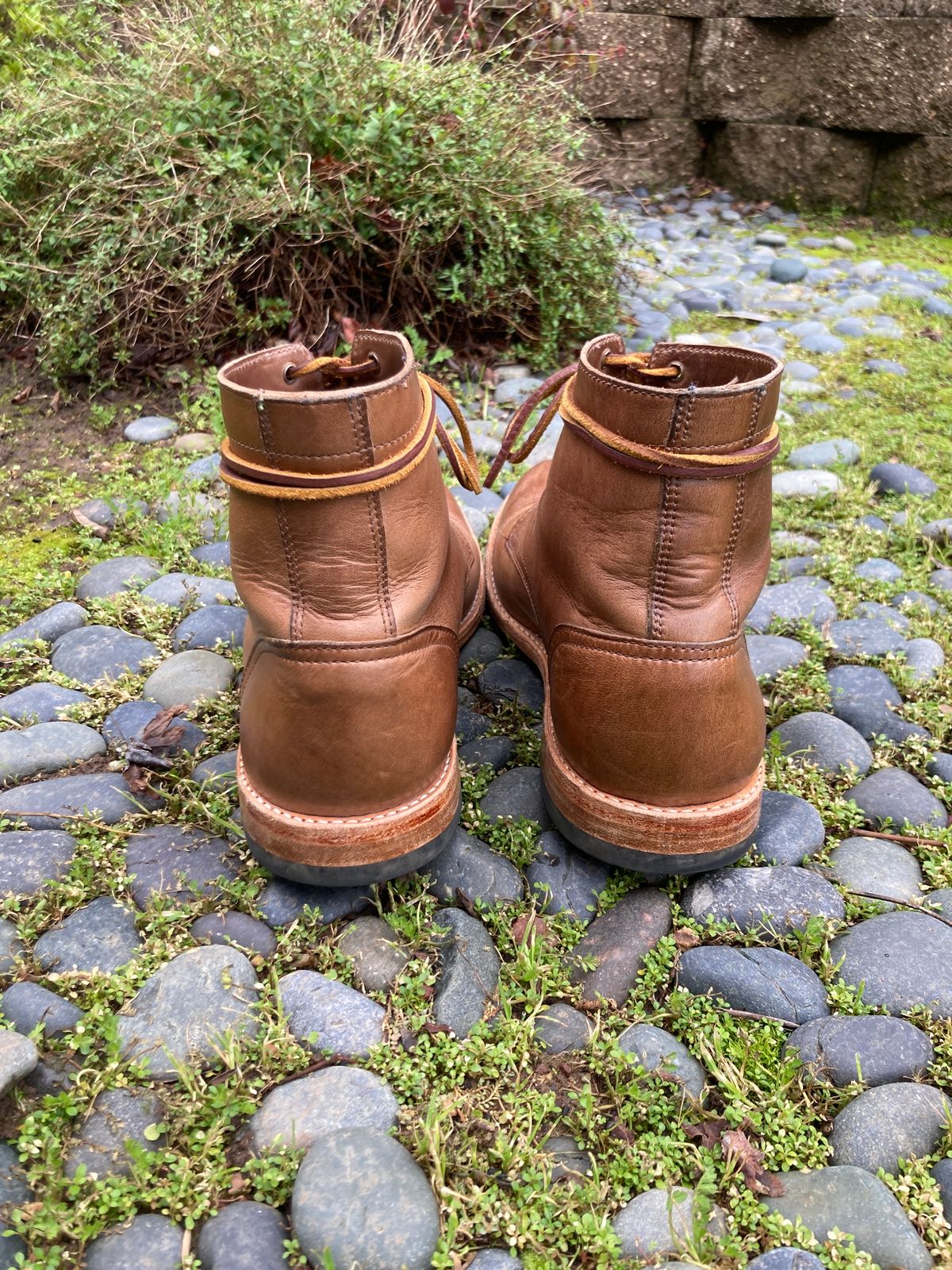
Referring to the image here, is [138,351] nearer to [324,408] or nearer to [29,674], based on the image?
[29,674]

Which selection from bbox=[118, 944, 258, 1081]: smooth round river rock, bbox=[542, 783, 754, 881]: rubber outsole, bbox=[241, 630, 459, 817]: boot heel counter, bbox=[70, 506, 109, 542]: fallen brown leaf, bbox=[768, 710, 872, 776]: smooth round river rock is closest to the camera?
bbox=[118, 944, 258, 1081]: smooth round river rock

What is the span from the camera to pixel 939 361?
4.03 m

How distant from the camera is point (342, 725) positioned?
1.53 metres

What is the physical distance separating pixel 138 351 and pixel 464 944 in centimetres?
291

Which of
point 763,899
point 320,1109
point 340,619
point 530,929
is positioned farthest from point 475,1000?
point 340,619

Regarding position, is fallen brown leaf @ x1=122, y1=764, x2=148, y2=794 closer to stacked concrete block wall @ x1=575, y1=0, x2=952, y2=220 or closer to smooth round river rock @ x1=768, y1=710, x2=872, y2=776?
smooth round river rock @ x1=768, y1=710, x2=872, y2=776

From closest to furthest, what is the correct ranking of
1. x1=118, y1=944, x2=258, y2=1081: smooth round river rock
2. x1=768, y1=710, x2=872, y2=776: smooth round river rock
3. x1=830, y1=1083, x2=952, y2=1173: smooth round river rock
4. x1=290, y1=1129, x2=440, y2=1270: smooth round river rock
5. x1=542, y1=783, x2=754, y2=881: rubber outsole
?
x1=290, y1=1129, x2=440, y2=1270: smooth round river rock, x1=830, y1=1083, x2=952, y2=1173: smooth round river rock, x1=118, y1=944, x2=258, y2=1081: smooth round river rock, x1=542, y1=783, x2=754, y2=881: rubber outsole, x1=768, y1=710, x2=872, y2=776: smooth round river rock

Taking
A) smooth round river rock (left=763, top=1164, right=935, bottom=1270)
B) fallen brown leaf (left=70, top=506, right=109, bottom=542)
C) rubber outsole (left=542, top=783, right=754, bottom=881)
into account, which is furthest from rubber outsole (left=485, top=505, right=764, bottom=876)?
fallen brown leaf (left=70, top=506, right=109, bottom=542)

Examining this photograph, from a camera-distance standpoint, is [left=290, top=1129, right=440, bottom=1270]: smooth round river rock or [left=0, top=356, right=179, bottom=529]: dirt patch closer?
[left=290, top=1129, right=440, bottom=1270]: smooth round river rock

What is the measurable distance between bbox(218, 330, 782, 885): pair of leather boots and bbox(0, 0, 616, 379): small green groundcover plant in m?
2.07

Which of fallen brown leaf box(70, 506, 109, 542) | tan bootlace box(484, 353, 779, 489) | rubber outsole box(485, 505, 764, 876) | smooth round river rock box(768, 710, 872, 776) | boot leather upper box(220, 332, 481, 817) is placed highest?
tan bootlace box(484, 353, 779, 489)

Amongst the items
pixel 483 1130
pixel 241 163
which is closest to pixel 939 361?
pixel 241 163

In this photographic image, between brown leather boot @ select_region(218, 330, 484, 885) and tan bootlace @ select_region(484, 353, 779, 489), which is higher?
tan bootlace @ select_region(484, 353, 779, 489)

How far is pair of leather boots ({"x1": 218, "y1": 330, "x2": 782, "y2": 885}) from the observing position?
58.1 inches
